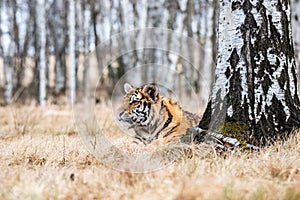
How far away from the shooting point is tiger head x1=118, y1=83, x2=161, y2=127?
14.9 ft

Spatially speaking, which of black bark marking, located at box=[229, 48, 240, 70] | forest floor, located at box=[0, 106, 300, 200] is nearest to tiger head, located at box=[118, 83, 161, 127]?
forest floor, located at box=[0, 106, 300, 200]

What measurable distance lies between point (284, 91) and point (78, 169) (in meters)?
2.21

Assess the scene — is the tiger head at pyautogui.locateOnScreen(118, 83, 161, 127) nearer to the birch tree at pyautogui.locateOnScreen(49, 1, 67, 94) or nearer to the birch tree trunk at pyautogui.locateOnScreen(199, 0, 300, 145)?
the birch tree trunk at pyautogui.locateOnScreen(199, 0, 300, 145)

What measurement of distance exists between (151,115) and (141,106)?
173mm

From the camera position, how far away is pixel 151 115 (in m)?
4.66

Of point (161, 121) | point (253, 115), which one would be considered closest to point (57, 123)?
point (161, 121)

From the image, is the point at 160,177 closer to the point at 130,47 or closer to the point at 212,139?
the point at 212,139

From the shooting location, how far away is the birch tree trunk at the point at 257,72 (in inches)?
171

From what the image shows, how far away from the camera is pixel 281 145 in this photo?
4090mm

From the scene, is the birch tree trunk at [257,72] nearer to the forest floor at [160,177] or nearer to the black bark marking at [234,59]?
the black bark marking at [234,59]

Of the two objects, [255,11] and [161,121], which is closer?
[255,11]

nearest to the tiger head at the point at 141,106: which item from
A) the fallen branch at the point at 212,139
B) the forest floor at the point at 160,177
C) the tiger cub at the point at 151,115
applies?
the tiger cub at the point at 151,115

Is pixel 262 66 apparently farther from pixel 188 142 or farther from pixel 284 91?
pixel 188 142

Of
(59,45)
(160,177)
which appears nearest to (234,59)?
(160,177)
